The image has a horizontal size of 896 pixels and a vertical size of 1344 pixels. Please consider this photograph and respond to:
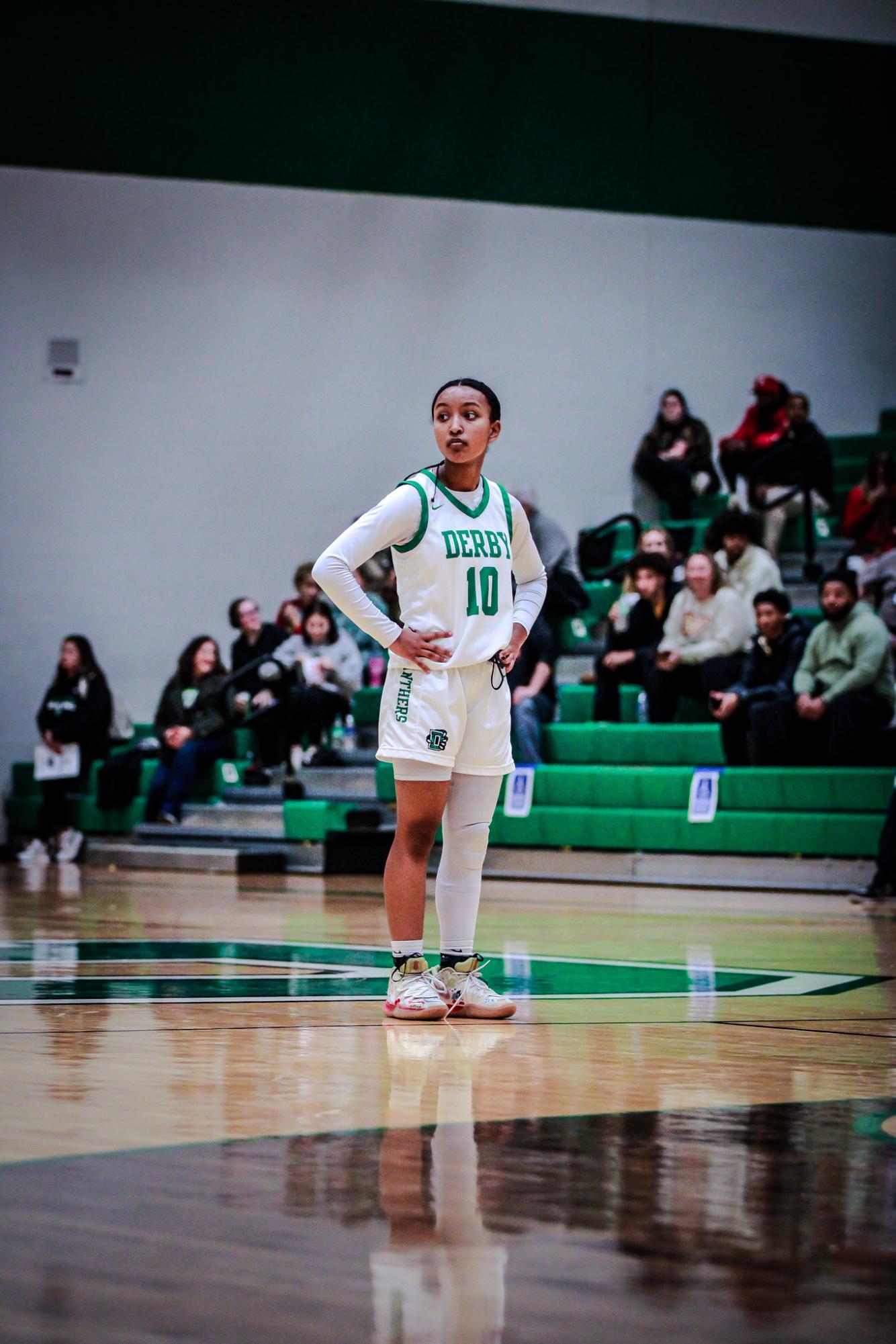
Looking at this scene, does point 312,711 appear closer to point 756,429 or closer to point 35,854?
point 35,854

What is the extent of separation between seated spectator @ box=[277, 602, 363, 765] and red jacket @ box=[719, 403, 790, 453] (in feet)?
10.6

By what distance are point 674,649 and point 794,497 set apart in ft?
7.66

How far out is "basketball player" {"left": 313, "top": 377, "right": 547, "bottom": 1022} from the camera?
15.0 ft

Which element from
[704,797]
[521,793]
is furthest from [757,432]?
[704,797]

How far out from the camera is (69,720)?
13.6 m

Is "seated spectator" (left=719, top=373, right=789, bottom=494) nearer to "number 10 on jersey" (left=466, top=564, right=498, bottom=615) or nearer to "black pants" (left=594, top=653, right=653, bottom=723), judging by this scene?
"black pants" (left=594, top=653, right=653, bottom=723)

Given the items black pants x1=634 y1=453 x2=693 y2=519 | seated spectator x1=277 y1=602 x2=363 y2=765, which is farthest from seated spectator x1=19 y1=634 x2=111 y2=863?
black pants x1=634 y1=453 x2=693 y2=519

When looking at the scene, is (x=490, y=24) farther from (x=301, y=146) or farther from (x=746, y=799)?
(x=746, y=799)

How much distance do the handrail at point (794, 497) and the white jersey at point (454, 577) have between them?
7.76 metres

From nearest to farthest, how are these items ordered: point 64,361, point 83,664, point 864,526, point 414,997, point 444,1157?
point 444,1157, point 414,997, point 864,526, point 83,664, point 64,361

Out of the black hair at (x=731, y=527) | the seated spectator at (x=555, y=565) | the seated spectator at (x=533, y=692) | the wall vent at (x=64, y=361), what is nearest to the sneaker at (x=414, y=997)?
the seated spectator at (x=533, y=692)

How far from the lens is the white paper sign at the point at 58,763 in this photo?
13508mm

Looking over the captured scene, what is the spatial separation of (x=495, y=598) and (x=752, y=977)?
1.65 m

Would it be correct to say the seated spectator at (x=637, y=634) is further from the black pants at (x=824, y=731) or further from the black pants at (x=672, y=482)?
the black pants at (x=672, y=482)
